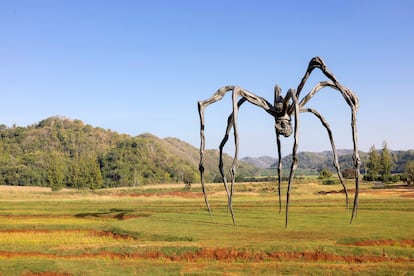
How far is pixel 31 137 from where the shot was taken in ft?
518

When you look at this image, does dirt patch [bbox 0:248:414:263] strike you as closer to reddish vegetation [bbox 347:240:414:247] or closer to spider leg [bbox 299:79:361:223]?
reddish vegetation [bbox 347:240:414:247]

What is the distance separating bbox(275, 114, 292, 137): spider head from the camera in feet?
63.3

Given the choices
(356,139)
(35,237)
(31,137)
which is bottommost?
(35,237)

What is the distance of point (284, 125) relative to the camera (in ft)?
63.4

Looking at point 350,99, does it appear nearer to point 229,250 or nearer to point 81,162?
point 229,250

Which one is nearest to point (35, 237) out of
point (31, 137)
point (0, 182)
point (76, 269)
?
point (76, 269)

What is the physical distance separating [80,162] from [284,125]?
81.3 meters

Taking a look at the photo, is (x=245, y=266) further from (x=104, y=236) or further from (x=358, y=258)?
(x=104, y=236)

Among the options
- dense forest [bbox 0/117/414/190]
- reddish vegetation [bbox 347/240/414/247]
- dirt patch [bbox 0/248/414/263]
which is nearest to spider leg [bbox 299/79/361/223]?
reddish vegetation [bbox 347/240/414/247]

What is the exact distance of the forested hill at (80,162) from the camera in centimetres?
8975

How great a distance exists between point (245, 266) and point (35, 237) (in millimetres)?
15669

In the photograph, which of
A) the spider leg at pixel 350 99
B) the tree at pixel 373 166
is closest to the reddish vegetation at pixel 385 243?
the spider leg at pixel 350 99

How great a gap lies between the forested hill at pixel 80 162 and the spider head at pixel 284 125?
7358 cm

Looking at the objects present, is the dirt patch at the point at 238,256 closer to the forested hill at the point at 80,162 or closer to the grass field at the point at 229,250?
the grass field at the point at 229,250
